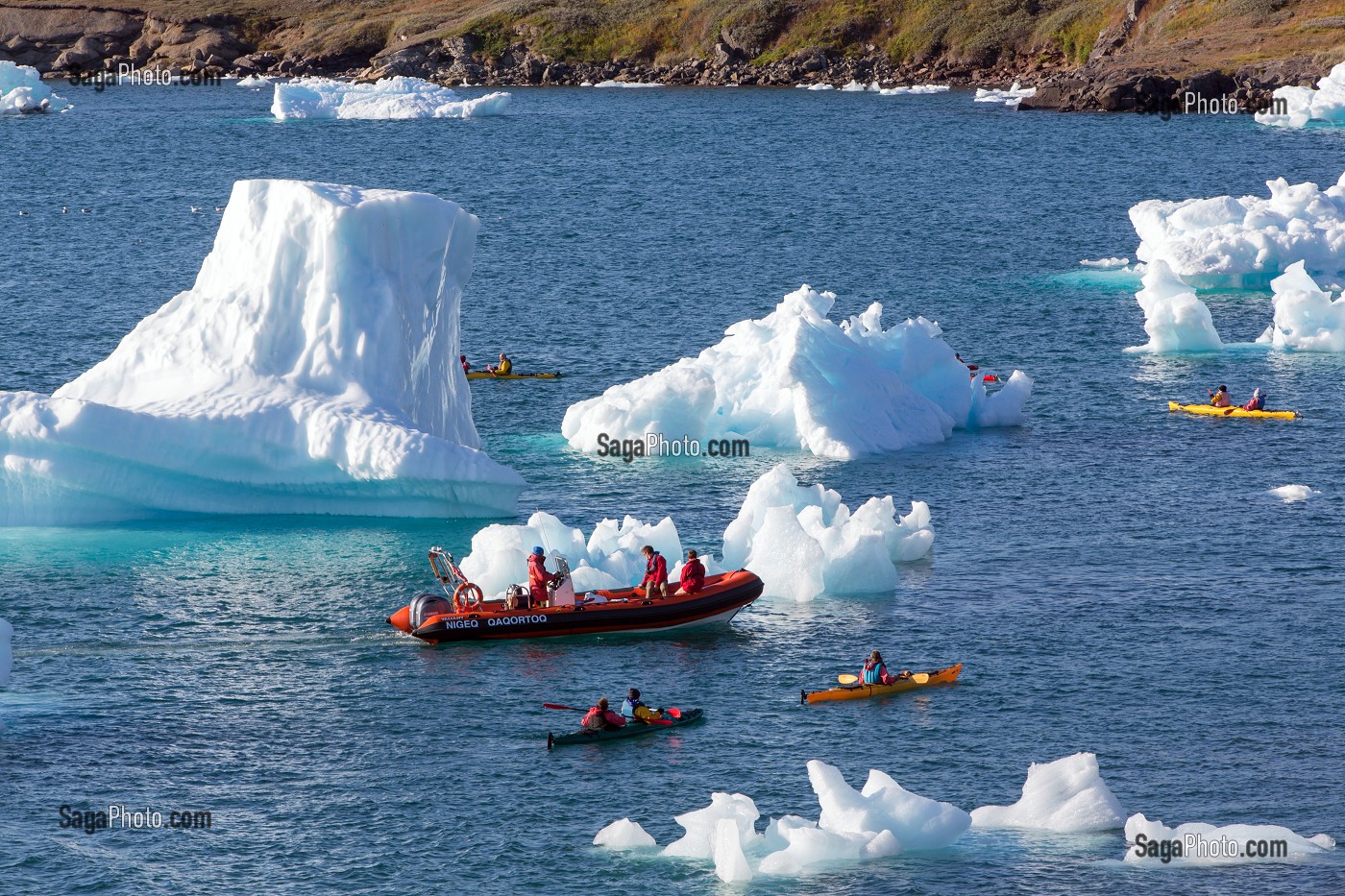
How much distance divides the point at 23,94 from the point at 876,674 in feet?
438

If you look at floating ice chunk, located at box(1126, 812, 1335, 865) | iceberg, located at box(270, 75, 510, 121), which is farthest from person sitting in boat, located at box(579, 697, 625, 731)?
iceberg, located at box(270, 75, 510, 121)

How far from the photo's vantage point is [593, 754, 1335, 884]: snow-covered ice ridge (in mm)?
26172

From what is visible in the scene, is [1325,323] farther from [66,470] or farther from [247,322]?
[66,470]

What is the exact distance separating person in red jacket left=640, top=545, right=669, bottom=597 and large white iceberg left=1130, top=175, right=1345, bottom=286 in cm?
3928

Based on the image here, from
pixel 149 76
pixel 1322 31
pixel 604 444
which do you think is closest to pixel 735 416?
pixel 604 444

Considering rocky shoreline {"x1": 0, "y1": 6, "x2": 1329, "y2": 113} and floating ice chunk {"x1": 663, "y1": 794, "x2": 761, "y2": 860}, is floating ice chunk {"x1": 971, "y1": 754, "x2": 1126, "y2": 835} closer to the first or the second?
floating ice chunk {"x1": 663, "y1": 794, "x2": 761, "y2": 860}

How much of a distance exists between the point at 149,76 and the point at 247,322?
14205 centimetres

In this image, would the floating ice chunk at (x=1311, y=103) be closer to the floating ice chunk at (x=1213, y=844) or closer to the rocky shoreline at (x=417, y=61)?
the rocky shoreline at (x=417, y=61)

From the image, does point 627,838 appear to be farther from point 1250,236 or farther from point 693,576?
point 1250,236

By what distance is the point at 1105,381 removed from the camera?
5956cm

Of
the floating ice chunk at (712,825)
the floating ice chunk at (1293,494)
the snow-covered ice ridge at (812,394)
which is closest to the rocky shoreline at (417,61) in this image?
the snow-covered ice ridge at (812,394)

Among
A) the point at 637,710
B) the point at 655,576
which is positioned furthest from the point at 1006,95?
the point at 637,710

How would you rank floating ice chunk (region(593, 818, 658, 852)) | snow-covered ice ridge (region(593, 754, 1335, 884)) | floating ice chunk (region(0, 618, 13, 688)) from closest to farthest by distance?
1. snow-covered ice ridge (region(593, 754, 1335, 884))
2. floating ice chunk (region(593, 818, 658, 852))
3. floating ice chunk (region(0, 618, 13, 688))

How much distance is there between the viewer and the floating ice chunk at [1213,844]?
26844 mm
